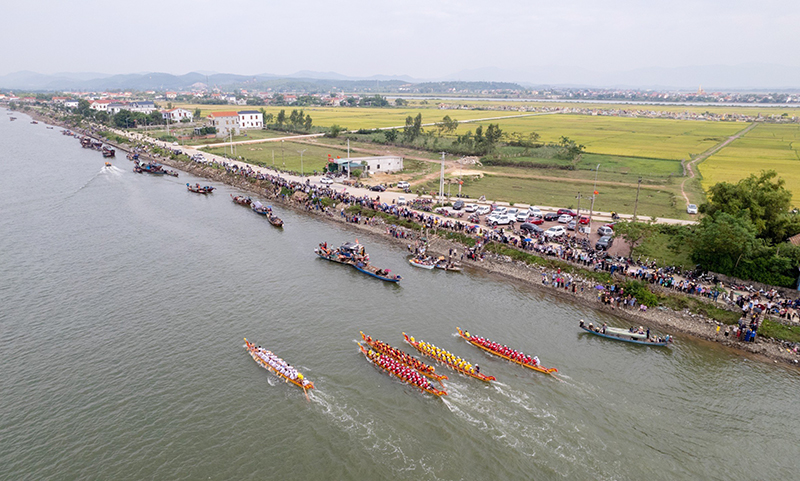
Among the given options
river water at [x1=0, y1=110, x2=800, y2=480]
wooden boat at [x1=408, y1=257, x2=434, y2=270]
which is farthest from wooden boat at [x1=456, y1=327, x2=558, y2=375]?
wooden boat at [x1=408, y1=257, x2=434, y2=270]

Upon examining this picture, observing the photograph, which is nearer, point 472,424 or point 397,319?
point 472,424

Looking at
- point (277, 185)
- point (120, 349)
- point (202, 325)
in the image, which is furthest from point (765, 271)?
point (277, 185)

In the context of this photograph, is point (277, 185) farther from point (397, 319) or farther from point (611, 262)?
point (611, 262)

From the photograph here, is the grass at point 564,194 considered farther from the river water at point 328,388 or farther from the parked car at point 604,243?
the river water at point 328,388

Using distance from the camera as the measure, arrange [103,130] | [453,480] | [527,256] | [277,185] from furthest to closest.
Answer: [103,130], [277,185], [527,256], [453,480]

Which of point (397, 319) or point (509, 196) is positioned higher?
point (509, 196)
